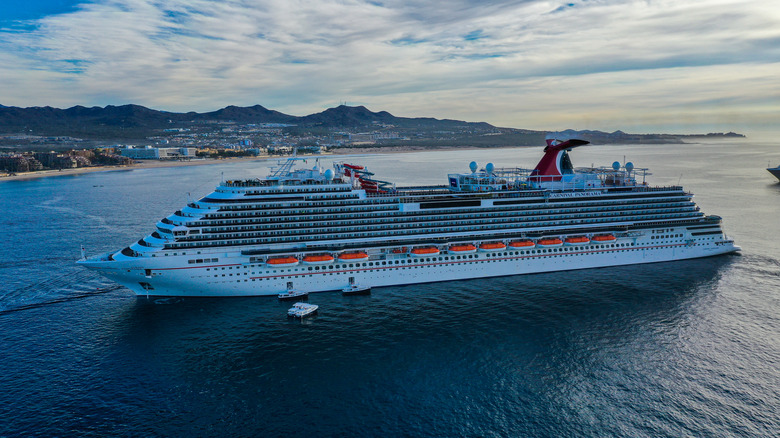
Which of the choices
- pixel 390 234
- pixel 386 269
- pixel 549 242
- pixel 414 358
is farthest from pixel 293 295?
pixel 549 242

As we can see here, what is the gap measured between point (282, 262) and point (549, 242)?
84.3 ft

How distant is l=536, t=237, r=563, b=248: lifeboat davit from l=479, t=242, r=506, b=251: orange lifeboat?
417 cm

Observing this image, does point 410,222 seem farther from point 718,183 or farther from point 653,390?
point 718,183

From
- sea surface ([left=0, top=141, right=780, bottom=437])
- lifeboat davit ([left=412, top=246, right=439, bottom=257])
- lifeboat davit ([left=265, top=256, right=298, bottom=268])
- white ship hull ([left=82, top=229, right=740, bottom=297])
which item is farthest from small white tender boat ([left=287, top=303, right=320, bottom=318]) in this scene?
lifeboat davit ([left=412, top=246, right=439, bottom=257])

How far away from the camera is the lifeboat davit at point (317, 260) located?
39156 millimetres

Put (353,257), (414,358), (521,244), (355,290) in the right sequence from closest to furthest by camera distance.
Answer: (414,358) < (355,290) < (353,257) < (521,244)

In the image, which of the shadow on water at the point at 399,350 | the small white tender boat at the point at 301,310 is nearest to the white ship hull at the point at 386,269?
the shadow on water at the point at 399,350

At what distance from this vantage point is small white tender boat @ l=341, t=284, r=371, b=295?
40.0 m

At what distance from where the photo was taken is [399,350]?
100 feet

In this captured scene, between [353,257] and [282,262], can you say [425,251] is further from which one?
[282,262]

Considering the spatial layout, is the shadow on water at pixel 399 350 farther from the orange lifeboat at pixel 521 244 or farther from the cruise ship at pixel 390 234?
the orange lifeboat at pixel 521 244

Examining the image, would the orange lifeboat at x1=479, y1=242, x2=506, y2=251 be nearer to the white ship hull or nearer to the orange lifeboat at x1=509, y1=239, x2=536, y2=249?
the white ship hull

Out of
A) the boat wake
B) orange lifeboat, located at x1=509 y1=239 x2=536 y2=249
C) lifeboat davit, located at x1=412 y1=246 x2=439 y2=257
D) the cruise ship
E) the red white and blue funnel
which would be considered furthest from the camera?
the red white and blue funnel

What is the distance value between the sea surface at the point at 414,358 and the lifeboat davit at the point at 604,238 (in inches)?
119
